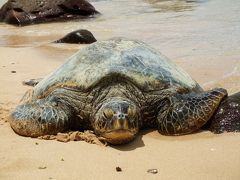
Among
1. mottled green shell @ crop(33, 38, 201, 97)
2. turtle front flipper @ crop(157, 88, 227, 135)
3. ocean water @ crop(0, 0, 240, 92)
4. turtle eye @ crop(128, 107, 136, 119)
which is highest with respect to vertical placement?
mottled green shell @ crop(33, 38, 201, 97)

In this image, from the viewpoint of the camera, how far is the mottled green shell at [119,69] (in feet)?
13.0

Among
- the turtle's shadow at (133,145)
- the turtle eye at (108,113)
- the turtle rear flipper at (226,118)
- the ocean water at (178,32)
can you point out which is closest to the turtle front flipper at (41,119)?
the turtle eye at (108,113)

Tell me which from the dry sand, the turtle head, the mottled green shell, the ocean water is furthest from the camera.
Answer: the ocean water

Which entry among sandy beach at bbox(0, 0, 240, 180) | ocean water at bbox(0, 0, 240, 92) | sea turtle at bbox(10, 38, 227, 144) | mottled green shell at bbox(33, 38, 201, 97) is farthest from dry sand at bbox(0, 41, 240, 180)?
ocean water at bbox(0, 0, 240, 92)

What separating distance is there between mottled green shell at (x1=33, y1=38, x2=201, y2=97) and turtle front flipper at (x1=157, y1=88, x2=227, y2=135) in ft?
0.68

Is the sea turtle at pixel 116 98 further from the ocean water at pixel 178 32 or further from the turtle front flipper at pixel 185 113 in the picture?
the ocean water at pixel 178 32

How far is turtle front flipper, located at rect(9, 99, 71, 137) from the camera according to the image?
3.80 metres

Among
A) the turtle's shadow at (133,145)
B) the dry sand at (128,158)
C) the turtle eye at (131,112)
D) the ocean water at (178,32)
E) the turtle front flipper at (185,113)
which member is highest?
the turtle eye at (131,112)

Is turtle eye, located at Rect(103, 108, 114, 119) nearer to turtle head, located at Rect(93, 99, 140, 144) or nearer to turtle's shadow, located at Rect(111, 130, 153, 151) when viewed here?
turtle head, located at Rect(93, 99, 140, 144)

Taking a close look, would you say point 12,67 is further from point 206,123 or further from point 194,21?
point 194,21

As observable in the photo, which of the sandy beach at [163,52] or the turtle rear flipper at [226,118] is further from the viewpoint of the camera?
the turtle rear flipper at [226,118]

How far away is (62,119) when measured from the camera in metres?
3.83

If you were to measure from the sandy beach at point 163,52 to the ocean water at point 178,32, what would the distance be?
0.5 inches

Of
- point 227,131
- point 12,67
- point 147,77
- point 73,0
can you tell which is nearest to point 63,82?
point 147,77
